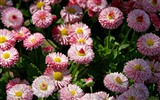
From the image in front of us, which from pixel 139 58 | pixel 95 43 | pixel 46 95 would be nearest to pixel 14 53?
pixel 46 95

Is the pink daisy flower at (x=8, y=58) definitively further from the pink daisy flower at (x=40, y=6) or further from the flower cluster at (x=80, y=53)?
the pink daisy flower at (x=40, y=6)

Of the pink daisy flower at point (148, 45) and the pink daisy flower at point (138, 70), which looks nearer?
the pink daisy flower at point (138, 70)

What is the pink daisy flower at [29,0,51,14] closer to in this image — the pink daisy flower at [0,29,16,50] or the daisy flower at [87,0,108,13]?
the daisy flower at [87,0,108,13]

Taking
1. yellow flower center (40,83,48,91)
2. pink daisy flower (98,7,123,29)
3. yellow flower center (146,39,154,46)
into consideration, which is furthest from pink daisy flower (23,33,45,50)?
yellow flower center (146,39,154,46)

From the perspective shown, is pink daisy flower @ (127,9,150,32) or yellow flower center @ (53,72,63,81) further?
pink daisy flower @ (127,9,150,32)

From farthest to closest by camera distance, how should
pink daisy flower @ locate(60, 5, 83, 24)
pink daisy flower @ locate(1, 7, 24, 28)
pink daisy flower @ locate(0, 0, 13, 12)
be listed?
pink daisy flower @ locate(0, 0, 13, 12), pink daisy flower @ locate(60, 5, 83, 24), pink daisy flower @ locate(1, 7, 24, 28)

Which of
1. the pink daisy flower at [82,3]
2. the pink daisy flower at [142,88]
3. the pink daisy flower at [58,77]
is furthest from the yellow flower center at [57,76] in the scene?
the pink daisy flower at [82,3]
